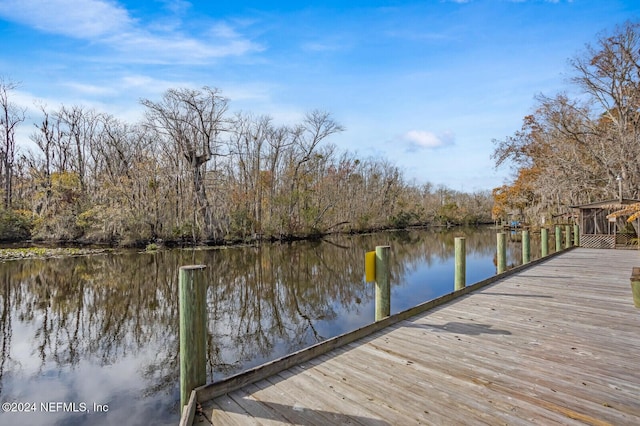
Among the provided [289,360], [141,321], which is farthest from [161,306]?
[289,360]

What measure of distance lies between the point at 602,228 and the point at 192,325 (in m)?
20.2

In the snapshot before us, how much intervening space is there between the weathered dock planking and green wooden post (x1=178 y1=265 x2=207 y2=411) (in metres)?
0.26

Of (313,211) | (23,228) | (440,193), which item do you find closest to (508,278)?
(313,211)

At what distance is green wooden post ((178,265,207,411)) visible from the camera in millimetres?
2832

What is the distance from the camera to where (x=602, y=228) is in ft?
55.2

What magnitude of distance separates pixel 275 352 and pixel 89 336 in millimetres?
3708

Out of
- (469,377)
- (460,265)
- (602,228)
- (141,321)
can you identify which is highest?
(602,228)

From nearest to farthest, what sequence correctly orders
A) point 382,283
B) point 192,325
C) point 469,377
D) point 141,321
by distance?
point 192,325 < point 469,377 < point 382,283 < point 141,321

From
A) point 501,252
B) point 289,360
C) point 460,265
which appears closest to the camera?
point 289,360

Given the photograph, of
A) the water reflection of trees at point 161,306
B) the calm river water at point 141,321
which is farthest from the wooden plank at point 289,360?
the water reflection of trees at point 161,306

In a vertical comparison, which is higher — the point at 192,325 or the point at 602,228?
the point at 602,228

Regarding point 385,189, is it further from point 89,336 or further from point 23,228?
point 89,336

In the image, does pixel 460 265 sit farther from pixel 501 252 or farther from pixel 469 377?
pixel 469 377

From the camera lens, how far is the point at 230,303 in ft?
30.4
